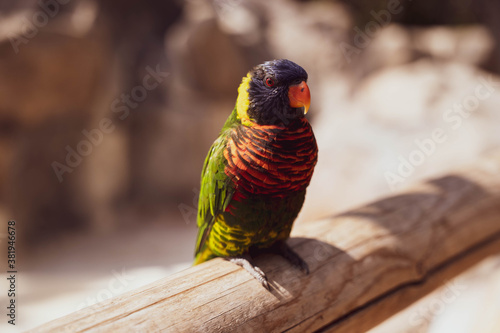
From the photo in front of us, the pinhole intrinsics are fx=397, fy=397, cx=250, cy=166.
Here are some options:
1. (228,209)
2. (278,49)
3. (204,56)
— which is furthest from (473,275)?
(204,56)

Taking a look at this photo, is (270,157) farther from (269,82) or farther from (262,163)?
(269,82)

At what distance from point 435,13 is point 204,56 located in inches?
149

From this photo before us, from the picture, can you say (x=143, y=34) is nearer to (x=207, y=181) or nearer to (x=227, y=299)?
(x=207, y=181)

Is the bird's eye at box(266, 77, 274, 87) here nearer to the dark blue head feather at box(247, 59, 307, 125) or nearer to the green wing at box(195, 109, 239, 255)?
the dark blue head feather at box(247, 59, 307, 125)

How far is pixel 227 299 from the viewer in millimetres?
1358

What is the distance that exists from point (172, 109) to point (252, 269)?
5319mm

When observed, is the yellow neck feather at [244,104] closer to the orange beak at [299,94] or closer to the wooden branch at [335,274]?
the orange beak at [299,94]

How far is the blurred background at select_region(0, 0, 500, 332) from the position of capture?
433 cm

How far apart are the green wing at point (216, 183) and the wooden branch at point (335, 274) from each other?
0.22m

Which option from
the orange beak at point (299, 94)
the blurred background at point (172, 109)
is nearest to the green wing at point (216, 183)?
the orange beak at point (299, 94)

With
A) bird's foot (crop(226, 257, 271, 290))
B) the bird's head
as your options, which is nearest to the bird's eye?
the bird's head

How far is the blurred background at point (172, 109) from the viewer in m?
4.33

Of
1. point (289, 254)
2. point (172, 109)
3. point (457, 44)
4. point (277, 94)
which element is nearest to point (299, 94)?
point (277, 94)

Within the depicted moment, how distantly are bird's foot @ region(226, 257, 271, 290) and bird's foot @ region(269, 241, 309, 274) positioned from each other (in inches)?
7.1
